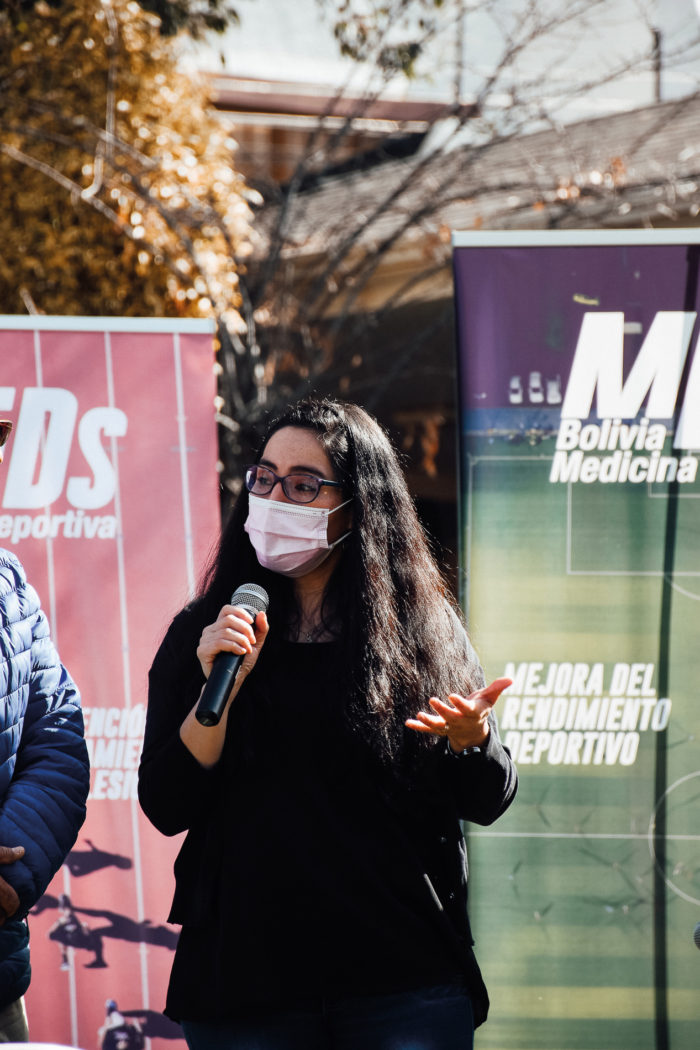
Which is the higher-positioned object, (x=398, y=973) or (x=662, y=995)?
(x=398, y=973)

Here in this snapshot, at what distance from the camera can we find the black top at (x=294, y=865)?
5.58ft

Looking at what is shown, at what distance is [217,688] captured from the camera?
63.2 inches

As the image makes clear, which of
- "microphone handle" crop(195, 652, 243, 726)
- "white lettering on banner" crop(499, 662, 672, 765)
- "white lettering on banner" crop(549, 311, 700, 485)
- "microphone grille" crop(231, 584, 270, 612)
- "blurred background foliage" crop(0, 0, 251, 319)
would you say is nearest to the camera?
"microphone handle" crop(195, 652, 243, 726)

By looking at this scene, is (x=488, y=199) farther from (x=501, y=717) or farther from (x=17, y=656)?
(x=17, y=656)

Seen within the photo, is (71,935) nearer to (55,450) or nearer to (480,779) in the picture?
(55,450)

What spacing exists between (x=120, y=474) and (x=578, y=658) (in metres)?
1.43

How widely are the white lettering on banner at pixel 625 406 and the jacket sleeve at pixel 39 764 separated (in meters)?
1.43

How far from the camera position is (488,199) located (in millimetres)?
6406

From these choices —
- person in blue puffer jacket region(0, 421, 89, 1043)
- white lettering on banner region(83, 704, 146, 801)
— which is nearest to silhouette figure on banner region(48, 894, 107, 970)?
white lettering on banner region(83, 704, 146, 801)

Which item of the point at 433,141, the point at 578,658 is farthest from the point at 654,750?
the point at 433,141

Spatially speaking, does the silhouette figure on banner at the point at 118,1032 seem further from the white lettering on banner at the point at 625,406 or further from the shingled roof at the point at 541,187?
the shingled roof at the point at 541,187

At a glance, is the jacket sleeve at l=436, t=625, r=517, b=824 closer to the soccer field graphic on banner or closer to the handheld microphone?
the handheld microphone

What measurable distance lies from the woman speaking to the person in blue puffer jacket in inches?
10.4

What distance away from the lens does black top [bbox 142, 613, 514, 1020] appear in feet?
5.58
